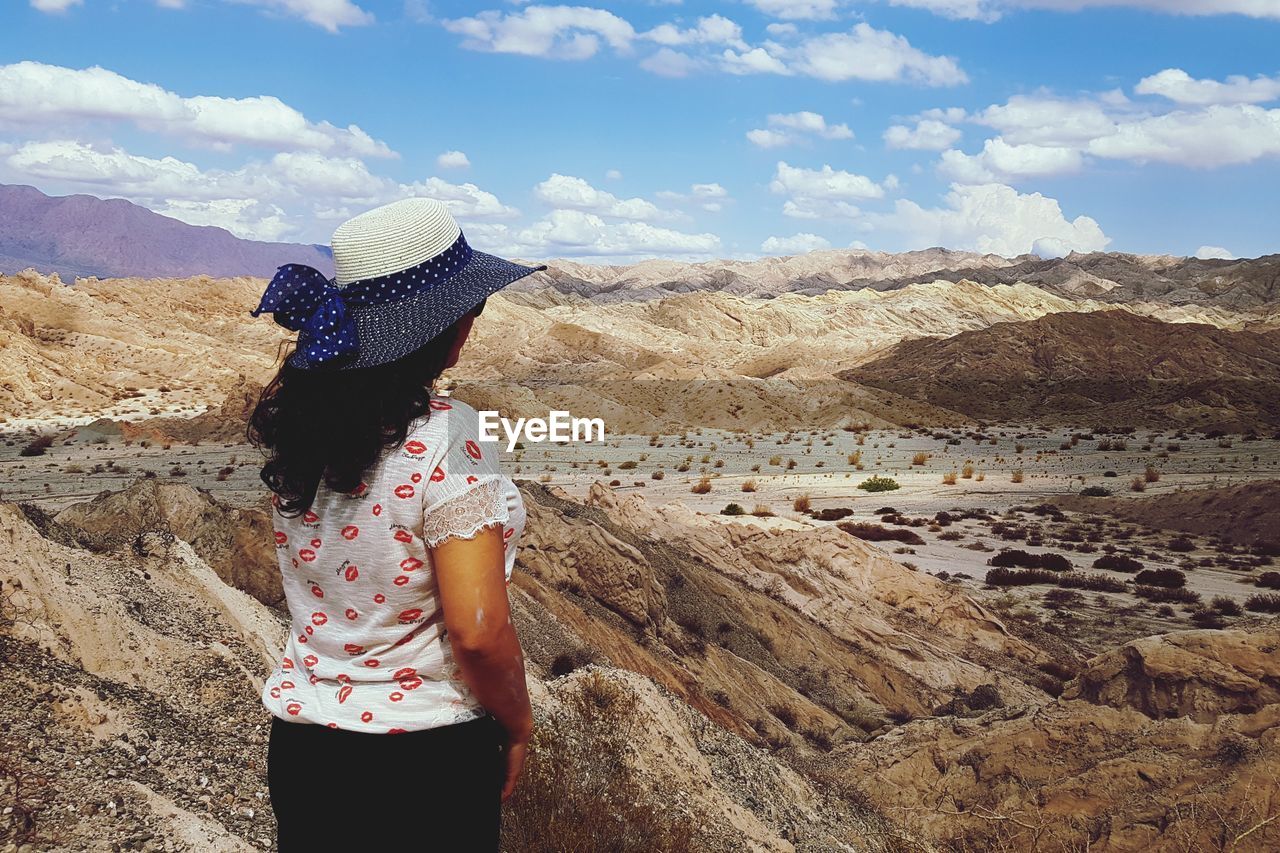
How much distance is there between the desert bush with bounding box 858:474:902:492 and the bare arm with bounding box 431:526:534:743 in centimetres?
3141

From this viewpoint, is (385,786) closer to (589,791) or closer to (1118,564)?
(589,791)

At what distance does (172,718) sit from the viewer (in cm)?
445

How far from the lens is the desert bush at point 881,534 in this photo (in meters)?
23.4

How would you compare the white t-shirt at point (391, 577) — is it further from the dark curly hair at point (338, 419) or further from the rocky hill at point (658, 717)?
the rocky hill at point (658, 717)

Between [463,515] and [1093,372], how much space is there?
72088 millimetres

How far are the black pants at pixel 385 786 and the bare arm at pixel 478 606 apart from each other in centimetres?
16

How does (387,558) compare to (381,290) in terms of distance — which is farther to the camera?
(381,290)

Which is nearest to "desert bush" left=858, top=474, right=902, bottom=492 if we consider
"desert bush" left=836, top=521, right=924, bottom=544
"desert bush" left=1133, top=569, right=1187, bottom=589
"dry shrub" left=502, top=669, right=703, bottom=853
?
"desert bush" left=836, top=521, right=924, bottom=544

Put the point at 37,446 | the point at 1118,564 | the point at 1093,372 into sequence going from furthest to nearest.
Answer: the point at 1093,372, the point at 37,446, the point at 1118,564

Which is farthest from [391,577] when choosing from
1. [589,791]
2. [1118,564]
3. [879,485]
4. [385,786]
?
[879,485]

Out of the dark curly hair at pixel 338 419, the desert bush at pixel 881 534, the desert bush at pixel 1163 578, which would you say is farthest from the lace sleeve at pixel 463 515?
the desert bush at pixel 881 534

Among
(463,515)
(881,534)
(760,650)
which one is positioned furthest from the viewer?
(881,534)

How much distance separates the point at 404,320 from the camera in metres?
1.99

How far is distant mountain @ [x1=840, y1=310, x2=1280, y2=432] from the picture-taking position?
186 ft
